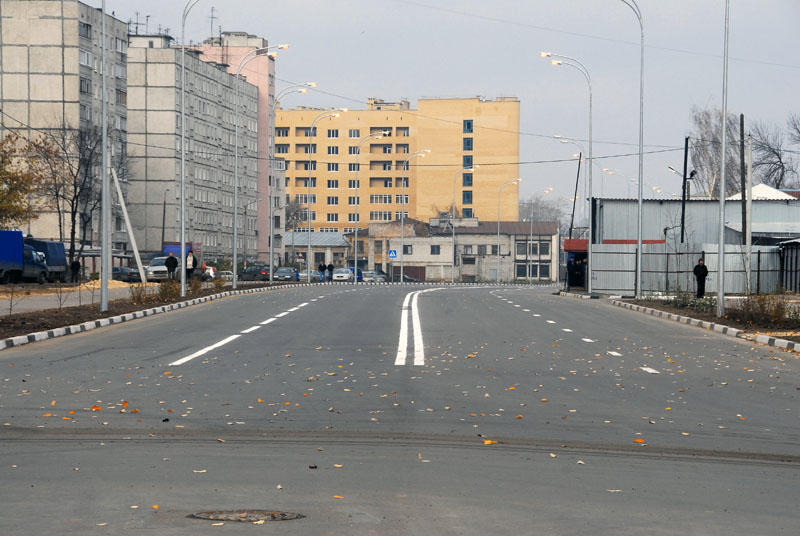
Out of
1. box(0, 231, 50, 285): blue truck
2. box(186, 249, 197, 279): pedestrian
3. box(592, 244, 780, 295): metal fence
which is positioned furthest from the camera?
box(0, 231, 50, 285): blue truck

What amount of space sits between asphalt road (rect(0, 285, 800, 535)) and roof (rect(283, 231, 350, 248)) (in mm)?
129499

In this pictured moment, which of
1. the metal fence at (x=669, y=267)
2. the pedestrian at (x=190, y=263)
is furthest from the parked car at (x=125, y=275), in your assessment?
the metal fence at (x=669, y=267)

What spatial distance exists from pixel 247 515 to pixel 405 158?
541ft

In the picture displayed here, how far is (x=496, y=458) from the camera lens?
8.42 meters

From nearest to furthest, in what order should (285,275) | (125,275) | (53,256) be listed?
1. (53,256)
2. (125,275)
3. (285,275)

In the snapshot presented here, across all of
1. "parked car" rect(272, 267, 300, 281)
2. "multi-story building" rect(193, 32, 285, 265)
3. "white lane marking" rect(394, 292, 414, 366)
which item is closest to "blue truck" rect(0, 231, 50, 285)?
"parked car" rect(272, 267, 300, 281)

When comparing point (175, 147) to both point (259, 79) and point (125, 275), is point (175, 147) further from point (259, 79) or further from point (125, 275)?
Result: point (125, 275)

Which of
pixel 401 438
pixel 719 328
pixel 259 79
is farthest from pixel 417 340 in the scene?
pixel 259 79

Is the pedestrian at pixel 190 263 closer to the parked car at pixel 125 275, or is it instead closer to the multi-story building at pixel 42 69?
the parked car at pixel 125 275

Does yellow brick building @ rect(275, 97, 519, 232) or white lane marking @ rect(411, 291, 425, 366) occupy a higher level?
yellow brick building @ rect(275, 97, 519, 232)

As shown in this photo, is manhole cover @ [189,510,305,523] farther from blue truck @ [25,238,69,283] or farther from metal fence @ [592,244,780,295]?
blue truck @ [25,238,69,283]

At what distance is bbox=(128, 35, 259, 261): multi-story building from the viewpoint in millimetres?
112125

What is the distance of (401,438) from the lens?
9.33 metres

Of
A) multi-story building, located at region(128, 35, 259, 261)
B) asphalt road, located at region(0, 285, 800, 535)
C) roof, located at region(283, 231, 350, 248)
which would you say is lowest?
asphalt road, located at region(0, 285, 800, 535)
